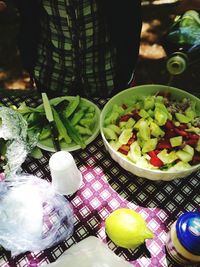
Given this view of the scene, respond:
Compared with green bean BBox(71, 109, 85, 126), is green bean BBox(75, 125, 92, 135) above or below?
below

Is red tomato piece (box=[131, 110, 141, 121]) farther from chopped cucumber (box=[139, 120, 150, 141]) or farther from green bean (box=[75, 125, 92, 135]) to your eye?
green bean (box=[75, 125, 92, 135])

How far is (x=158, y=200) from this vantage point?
1.30 metres

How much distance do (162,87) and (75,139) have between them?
55cm

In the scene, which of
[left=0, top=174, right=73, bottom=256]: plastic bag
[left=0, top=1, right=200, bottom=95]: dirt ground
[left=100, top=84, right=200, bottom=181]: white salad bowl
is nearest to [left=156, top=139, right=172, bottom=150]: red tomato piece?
[left=100, top=84, right=200, bottom=181]: white salad bowl

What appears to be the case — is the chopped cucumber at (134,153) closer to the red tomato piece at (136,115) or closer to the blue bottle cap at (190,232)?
the red tomato piece at (136,115)

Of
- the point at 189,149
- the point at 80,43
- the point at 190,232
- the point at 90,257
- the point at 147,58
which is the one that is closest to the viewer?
the point at 190,232

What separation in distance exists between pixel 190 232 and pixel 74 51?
122 centimetres

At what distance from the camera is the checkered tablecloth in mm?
1153

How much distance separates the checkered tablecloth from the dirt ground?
204 centimetres

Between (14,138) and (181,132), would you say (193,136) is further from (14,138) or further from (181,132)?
(14,138)

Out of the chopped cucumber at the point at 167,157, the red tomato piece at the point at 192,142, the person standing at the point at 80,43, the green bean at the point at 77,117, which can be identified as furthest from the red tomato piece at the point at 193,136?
the person standing at the point at 80,43

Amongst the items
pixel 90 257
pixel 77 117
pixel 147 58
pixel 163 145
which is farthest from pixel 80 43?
pixel 147 58

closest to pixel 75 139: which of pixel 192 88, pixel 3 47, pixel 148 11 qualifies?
pixel 192 88

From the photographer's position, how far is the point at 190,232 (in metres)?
0.94
